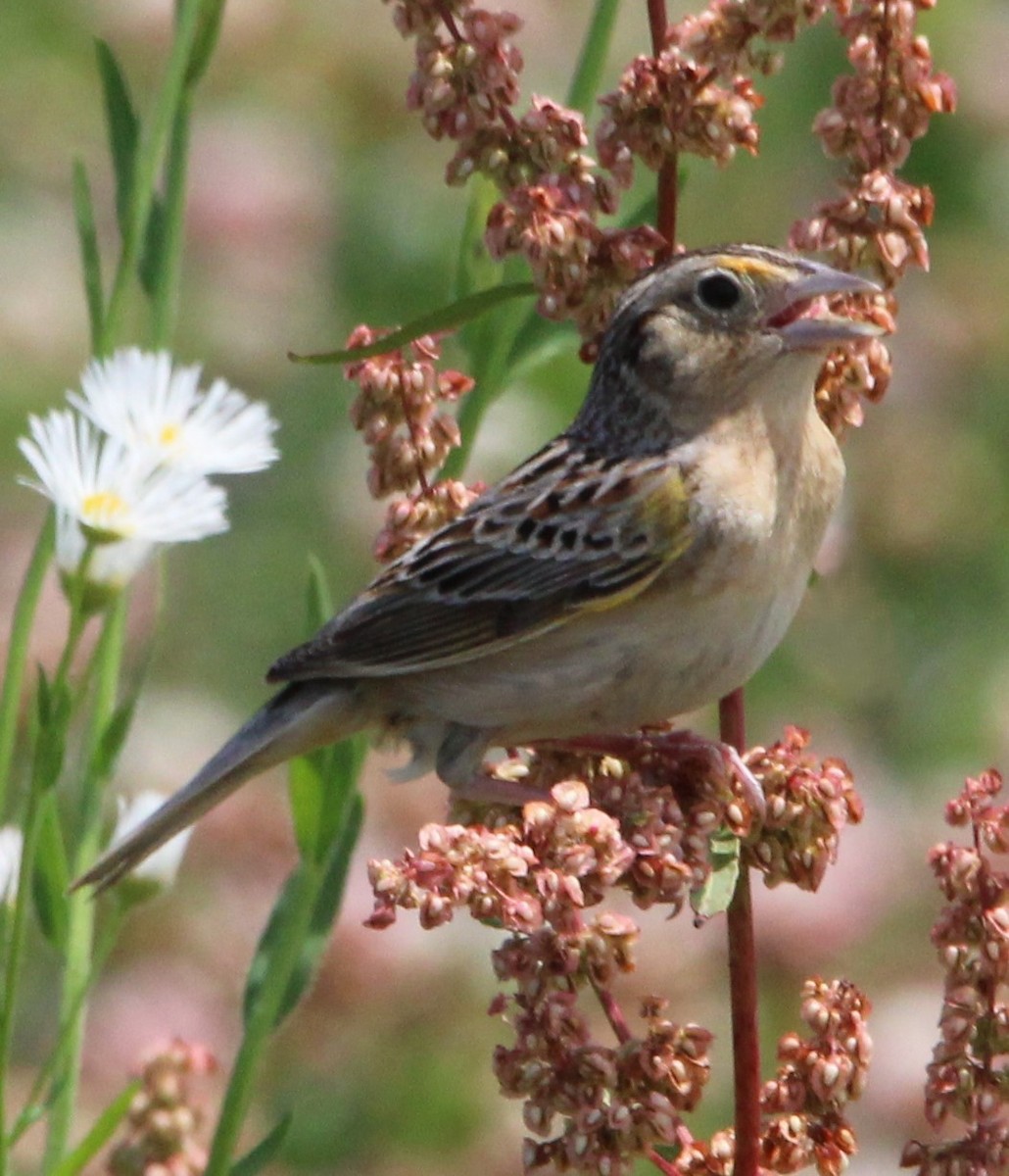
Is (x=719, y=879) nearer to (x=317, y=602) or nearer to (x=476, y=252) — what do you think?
(x=317, y=602)

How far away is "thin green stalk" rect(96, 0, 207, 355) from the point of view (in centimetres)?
293

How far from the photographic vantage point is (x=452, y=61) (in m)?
2.65

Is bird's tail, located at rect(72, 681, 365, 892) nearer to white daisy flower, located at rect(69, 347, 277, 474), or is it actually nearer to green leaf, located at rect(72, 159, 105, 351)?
white daisy flower, located at rect(69, 347, 277, 474)

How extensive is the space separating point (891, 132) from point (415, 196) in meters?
4.01

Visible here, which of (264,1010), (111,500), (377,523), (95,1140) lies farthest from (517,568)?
Result: (377,523)

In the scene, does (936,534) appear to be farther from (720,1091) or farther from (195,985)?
(195,985)

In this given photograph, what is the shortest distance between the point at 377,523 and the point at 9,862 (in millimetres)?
2977

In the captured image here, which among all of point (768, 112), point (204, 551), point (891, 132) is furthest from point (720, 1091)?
point (768, 112)

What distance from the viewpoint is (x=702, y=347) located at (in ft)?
10.8

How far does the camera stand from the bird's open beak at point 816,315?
107 inches

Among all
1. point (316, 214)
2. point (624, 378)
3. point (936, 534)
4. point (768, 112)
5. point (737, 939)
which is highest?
point (768, 112)

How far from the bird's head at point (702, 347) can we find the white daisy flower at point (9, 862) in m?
0.99

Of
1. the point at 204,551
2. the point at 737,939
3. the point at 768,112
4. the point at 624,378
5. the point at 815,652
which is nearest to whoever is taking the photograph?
the point at 737,939

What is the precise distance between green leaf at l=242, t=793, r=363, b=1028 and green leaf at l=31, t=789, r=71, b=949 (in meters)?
0.25
